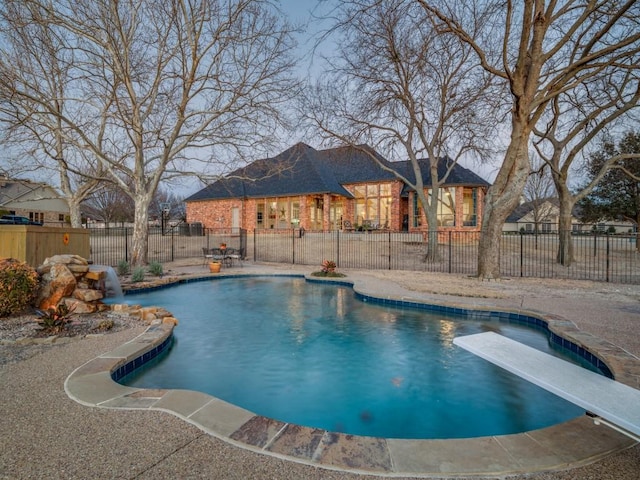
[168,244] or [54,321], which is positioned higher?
[168,244]

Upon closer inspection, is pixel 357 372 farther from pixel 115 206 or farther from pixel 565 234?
pixel 115 206

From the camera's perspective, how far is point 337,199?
2569cm

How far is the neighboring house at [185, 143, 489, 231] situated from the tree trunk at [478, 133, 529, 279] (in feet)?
35.6

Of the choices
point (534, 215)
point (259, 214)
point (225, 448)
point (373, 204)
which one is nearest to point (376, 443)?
point (225, 448)

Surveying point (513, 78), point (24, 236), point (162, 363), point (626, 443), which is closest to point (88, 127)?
point (24, 236)

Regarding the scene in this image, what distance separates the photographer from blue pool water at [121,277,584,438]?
365cm

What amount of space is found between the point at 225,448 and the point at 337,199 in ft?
78.3

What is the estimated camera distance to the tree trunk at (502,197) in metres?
10.2

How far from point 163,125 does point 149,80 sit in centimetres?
165

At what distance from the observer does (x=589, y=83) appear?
14.0 meters

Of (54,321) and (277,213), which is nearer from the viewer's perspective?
(54,321)

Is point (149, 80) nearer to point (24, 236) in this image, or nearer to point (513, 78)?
point (24, 236)

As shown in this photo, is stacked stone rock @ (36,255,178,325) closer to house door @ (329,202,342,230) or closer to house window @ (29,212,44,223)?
house door @ (329,202,342,230)

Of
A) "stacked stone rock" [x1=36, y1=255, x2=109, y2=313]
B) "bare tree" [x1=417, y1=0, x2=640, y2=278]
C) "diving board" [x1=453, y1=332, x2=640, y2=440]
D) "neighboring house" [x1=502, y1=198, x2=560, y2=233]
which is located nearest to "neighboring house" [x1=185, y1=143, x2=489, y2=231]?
"bare tree" [x1=417, y1=0, x2=640, y2=278]
